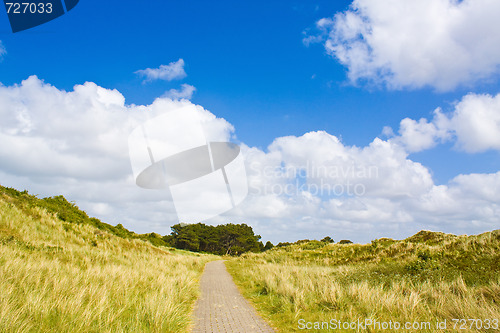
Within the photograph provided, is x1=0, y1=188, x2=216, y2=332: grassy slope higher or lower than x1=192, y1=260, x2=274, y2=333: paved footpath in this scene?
Answer: higher

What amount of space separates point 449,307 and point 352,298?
7.82 feet

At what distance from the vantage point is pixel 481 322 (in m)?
5.43

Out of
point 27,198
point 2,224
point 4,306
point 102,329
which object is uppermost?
point 27,198

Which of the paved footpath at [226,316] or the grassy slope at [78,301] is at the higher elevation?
the grassy slope at [78,301]

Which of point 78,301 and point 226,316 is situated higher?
point 78,301

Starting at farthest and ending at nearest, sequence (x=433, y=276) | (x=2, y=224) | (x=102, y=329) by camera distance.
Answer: (x=2, y=224)
(x=433, y=276)
(x=102, y=329)

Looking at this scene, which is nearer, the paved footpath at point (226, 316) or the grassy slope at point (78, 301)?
the grassy slope at point (78, 301)

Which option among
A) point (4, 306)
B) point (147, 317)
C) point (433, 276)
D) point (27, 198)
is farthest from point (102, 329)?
point (27, 198)

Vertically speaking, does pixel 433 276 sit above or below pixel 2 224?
below

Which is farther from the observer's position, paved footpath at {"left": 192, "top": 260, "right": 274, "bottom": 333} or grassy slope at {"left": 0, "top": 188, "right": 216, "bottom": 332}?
paved footpath at {"left": 192, "top": 260, "right": 274, "bottom": 333}

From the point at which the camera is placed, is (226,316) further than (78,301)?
Yes

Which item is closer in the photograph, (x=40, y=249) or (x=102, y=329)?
(x=102, y=329)

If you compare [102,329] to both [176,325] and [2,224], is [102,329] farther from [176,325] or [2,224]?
[2,224]

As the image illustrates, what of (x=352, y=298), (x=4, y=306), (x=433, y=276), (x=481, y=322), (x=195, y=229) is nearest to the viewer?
(x=4, y=306)
